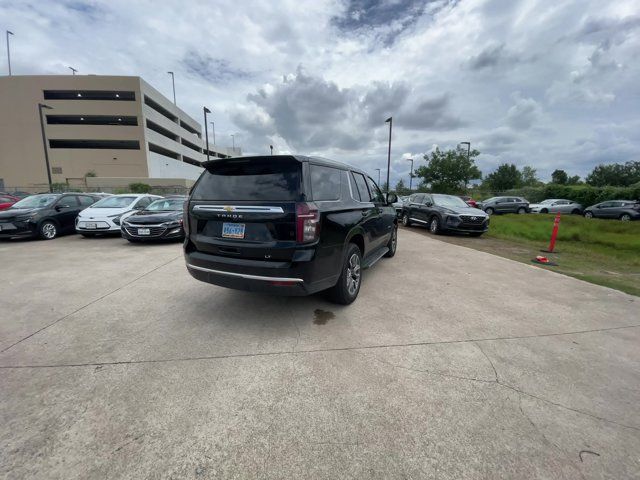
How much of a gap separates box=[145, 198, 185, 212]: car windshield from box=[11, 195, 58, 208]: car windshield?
120 inches

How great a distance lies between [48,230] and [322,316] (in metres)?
9.86

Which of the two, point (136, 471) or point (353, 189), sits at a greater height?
point (353, 189)

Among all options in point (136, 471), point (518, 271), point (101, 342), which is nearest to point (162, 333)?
point (101, 342)

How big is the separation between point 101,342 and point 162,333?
56cm

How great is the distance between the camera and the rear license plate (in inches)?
125

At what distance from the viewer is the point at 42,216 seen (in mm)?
8625

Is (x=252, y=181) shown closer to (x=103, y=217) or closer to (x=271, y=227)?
(x=271, y=227)

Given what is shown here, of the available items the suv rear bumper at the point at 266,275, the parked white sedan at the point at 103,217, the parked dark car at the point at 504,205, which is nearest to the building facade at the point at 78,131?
the parked white sedan at the point at 103,217

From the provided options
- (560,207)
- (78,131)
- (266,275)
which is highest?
(78,131)

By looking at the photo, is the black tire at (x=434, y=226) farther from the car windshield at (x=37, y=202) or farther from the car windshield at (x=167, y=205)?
the car windshield at (x=37, y=202)

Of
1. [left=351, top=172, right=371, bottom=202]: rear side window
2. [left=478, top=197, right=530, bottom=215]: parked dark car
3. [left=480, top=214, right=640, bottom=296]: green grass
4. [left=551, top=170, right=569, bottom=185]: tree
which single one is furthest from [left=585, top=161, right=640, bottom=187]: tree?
[left=351, top=172, right=371, bottom=202]: rear side window

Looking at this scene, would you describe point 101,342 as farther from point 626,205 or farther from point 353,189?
point 626,205

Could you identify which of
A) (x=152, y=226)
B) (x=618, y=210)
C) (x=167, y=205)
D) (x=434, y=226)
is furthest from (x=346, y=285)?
(x=618, y=210)

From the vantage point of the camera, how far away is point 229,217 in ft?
10.6
